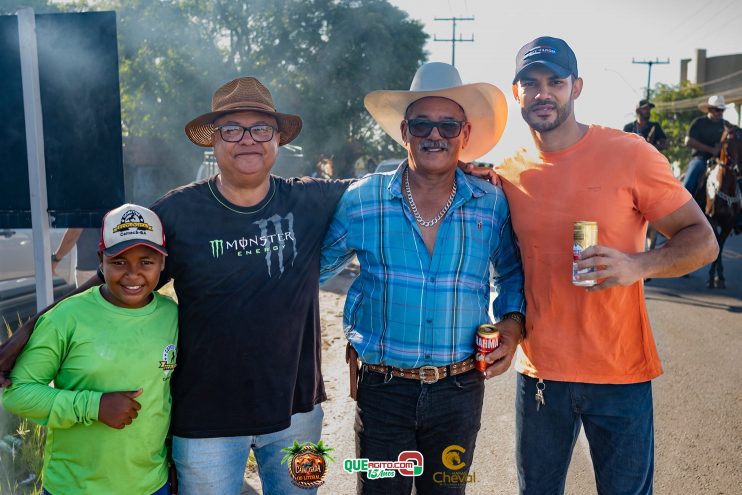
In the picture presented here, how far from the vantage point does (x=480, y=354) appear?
2.77 metres

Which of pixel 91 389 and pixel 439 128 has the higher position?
pixel 439 128

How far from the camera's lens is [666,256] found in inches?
107

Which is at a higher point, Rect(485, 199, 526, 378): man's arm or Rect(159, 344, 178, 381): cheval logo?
Rect(485, 199, 526, 378): man's arm

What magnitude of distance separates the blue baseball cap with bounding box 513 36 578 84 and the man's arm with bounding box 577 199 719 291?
81 cm

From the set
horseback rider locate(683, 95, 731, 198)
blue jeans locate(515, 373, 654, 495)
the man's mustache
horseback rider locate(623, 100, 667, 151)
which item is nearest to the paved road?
blue jeans locate(515, 373, 654, 495)

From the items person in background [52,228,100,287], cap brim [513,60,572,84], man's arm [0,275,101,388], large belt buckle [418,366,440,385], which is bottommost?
person in background [52,228,100,287]

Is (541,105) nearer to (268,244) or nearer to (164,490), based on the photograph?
(268,244)

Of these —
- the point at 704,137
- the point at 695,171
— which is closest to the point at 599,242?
the point at 695,171

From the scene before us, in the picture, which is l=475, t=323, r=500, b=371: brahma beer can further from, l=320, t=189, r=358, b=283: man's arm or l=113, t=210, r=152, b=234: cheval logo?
l=113, t=210, r=152, b=234: cheval logo

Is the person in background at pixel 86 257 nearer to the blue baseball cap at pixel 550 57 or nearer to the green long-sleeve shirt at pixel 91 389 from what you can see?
the green long-sleeve shirt at pixel 91 389

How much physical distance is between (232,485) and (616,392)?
1713mm

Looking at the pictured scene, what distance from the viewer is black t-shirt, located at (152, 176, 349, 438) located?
2.69m

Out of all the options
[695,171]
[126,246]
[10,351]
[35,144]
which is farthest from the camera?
[695,171]

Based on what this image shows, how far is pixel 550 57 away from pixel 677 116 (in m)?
42.7
